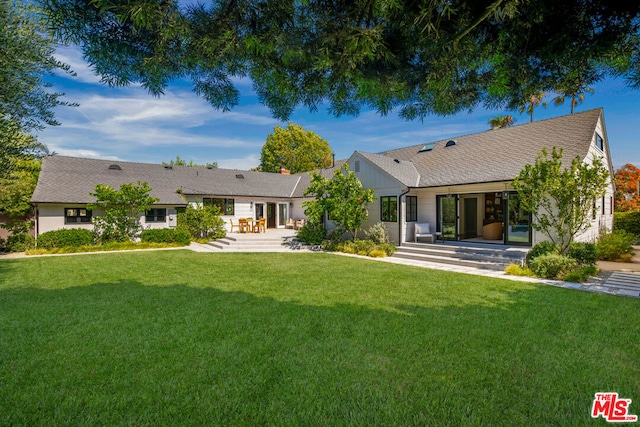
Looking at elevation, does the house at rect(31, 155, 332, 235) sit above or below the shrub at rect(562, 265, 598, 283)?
above

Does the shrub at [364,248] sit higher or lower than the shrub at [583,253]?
lower

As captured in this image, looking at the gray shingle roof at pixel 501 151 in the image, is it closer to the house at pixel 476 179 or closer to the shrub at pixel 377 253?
the house at pixel 476 179

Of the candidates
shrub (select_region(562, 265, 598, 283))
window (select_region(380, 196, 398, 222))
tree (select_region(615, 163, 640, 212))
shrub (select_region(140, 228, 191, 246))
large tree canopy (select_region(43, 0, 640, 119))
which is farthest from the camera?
tree (select_region(615, 163, 640, 212))

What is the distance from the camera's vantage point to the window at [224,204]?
2133cm

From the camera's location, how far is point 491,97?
9.06 ft

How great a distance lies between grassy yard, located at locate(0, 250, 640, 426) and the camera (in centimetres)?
301

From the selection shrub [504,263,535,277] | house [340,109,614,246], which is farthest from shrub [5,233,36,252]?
shrub [504,263,535,277]

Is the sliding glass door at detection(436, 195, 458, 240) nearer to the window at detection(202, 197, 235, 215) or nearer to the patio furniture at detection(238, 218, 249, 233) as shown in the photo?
the patio furniture at detection(238, 218, 249, 233)

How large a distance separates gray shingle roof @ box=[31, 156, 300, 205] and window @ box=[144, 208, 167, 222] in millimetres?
691

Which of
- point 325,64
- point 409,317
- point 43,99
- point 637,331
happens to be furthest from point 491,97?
point 43,99

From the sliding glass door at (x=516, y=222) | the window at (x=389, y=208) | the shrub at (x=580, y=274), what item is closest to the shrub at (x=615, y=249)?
the sliding glass door at (x=516, y=222)

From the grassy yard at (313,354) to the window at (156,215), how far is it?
461 inches

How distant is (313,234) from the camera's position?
17062 millimetres

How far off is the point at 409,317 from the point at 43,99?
28.3 ft
